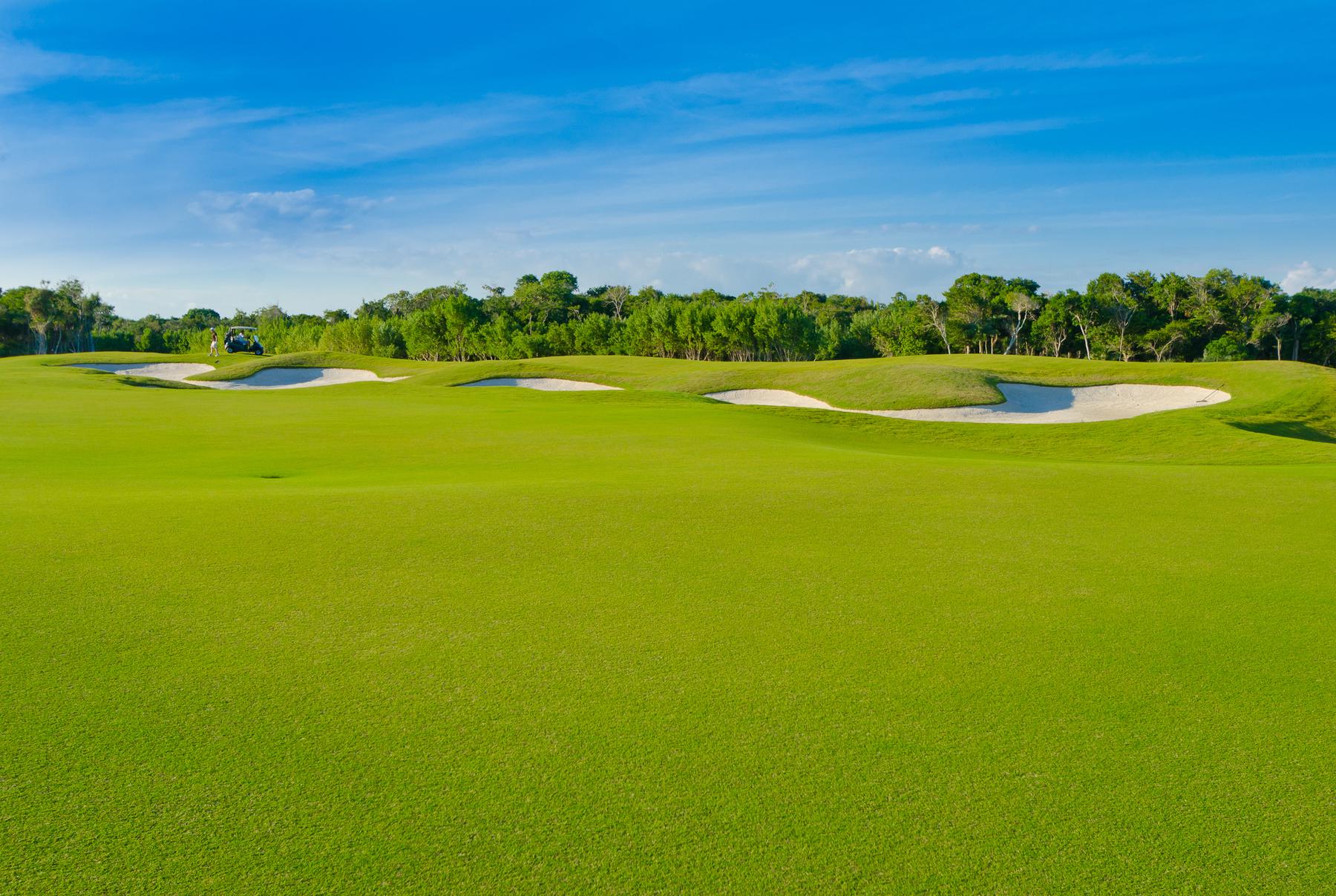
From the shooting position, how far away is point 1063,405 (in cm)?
3338

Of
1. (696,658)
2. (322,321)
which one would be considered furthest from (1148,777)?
(322,321)

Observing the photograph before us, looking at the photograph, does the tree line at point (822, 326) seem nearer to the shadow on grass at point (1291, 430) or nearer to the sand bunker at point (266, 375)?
the sand bunker at point (266, 375)

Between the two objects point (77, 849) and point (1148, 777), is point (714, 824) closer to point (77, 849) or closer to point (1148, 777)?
point (1148, 777)

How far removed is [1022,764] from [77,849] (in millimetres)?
4943

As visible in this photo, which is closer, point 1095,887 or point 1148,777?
point 1095,887

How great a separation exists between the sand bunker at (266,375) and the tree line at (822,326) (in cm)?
3707

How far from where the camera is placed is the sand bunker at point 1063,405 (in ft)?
101

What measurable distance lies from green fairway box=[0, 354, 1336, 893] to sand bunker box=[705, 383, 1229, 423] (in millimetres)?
17354

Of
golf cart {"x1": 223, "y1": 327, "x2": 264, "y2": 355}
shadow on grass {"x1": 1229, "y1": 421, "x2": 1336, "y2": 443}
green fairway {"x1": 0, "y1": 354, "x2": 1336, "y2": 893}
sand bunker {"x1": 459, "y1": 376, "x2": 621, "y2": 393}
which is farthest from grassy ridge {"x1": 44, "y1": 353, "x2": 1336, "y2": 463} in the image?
green fairway {"x1": 0, "y1": 354, "x2": 1336, "y2": 893}

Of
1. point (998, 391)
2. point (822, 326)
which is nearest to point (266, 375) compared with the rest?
point (998, 391)

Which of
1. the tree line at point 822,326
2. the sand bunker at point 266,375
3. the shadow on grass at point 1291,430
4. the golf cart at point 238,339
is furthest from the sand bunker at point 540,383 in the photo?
the tree line at point 822,326

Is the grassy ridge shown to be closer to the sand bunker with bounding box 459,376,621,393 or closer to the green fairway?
the sand bunker with bounding box 459,376,621,393

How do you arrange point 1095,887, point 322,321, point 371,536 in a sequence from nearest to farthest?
point 1095,887 < point 371,536 < point 322,321

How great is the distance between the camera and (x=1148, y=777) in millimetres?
4652
